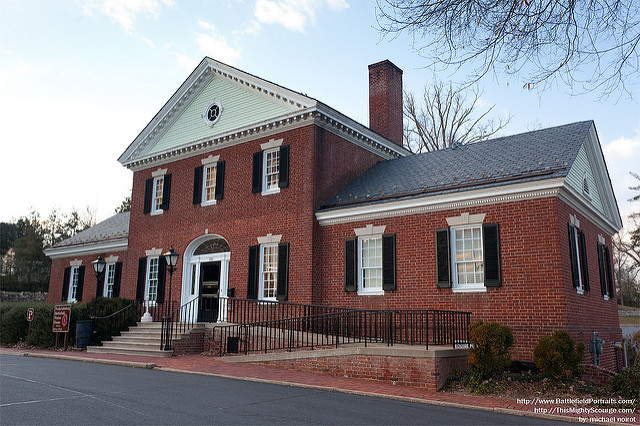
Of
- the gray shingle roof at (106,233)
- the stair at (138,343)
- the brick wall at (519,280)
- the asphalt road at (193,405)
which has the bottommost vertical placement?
the asphalt road at (193,405)

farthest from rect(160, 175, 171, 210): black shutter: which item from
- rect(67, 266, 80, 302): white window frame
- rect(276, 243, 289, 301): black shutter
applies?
rect(67, 266, 80, 302): white window frame

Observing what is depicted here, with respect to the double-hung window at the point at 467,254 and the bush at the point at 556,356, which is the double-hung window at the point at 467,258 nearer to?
the double-hung window at the point at 467,254

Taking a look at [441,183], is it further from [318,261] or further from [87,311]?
[87,311]

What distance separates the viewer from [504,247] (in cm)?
1348

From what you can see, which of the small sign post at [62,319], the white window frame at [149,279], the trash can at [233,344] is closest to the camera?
the trash can at [233,344]

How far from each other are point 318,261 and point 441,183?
465 cm

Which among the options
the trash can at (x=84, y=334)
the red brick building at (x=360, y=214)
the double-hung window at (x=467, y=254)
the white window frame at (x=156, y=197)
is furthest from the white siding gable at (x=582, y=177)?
the trash can at (x=84, y=334)

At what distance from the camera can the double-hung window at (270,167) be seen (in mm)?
18047

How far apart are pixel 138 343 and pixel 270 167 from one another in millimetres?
7244

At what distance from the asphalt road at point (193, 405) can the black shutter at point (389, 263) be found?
18.5 ft

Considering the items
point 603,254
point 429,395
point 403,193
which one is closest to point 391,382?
point 429,395

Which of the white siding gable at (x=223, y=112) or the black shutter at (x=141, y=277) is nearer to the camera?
the white siding gable at (x=223, y=112)

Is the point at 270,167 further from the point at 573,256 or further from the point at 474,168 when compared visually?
the point at 573,256

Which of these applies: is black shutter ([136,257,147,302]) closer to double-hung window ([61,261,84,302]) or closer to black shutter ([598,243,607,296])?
double-hung window ([61,261,84,302])
